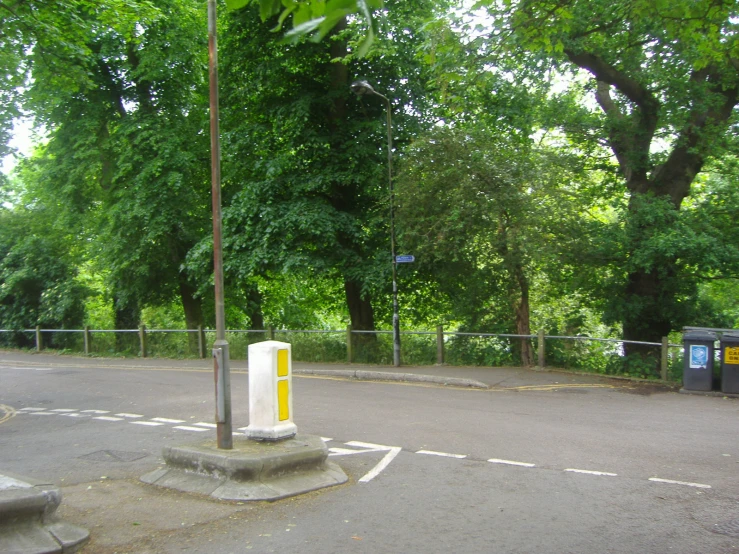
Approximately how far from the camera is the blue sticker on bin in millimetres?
13133

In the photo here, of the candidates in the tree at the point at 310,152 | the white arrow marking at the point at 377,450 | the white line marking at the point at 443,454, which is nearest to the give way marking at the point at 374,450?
the white arrow marking at the point at 377,450

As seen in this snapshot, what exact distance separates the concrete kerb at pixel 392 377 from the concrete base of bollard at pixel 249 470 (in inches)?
299

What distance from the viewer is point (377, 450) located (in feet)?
28.2

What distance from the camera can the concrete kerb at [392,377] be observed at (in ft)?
48.5

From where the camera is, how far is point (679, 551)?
5.23 metres

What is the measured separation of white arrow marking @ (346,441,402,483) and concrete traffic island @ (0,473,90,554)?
2.94 metres

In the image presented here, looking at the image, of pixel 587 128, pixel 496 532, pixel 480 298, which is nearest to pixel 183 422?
pixel 496 532

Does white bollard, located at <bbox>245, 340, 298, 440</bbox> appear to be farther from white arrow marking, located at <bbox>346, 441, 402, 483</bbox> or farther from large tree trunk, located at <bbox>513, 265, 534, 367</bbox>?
large tree trunk, located at <bbox>513, 265, 534, 367</bbox>

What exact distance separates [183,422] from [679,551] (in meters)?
7.67

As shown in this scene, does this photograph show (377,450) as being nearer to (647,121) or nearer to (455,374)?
(455,374)

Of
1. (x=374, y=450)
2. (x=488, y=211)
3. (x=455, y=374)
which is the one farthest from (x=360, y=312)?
(x=374, y=450)

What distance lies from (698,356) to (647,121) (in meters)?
6.45

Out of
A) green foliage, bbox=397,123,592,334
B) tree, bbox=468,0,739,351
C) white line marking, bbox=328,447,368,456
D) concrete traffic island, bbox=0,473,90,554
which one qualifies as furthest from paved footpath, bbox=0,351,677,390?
concrete traffic island, bbox=0,473,90,554

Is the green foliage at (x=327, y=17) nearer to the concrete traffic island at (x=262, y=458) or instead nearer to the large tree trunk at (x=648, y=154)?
the concrete traffic island at (x=262, y=458)
